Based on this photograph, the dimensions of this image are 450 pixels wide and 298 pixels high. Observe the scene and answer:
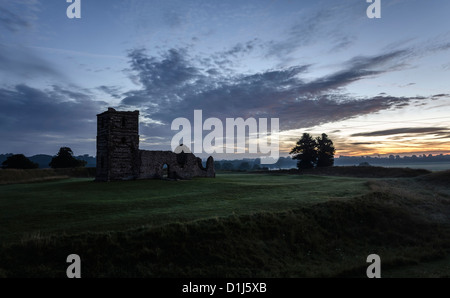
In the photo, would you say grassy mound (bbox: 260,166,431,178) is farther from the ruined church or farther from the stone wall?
the ruined church

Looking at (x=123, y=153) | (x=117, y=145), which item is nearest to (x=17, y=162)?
(x=117, y=145)

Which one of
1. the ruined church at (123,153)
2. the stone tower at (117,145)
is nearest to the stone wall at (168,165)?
the ruined church at (123,153)

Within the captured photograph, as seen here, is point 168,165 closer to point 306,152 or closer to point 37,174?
point 37,174

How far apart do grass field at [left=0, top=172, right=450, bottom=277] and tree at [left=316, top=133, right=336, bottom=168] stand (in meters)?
43.5

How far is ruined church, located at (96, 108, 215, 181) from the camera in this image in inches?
1235

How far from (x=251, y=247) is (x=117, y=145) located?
25.1 m

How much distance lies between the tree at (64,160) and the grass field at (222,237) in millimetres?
48881

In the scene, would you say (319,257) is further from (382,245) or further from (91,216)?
(91,216)

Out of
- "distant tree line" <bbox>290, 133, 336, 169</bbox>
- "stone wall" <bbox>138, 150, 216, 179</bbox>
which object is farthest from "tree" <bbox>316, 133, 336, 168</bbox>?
"stone wall" <bbox>138, 150, 216, 179</bbox>

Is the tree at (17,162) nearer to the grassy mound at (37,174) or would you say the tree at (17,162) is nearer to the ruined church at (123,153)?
the grassy mound at (37,174)

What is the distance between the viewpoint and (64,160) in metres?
59.8
